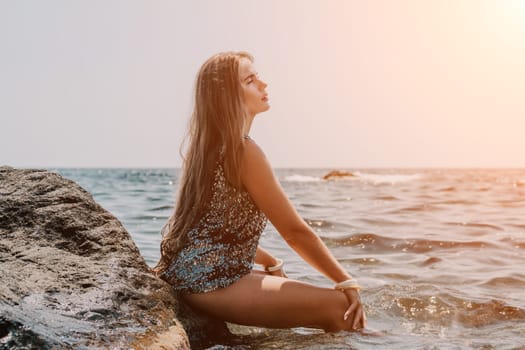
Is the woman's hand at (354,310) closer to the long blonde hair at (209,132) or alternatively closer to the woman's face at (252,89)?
the long blonde hair at (209,132)

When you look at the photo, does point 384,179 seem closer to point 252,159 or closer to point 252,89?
point 252,89

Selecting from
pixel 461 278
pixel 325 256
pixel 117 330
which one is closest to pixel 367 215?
pixel 461 278

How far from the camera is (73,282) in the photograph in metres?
3.33

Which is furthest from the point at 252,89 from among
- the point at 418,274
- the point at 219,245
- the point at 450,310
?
the point at 418,274

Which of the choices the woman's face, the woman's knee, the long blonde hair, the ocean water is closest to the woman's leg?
the woman's knee

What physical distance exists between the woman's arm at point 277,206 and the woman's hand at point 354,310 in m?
0.10

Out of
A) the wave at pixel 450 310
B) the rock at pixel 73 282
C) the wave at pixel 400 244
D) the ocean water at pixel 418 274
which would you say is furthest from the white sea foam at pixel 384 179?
the rock at pixel 73 282

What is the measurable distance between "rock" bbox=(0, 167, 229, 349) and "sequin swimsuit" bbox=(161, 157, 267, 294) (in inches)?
7.1

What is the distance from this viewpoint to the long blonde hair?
157 inches

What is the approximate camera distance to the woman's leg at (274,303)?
385cm

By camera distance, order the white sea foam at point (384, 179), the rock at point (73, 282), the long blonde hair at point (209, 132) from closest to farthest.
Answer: the rock at point (73, 282), the long blonde hair at point (209, 132), the white sea foam at point (384, 179)

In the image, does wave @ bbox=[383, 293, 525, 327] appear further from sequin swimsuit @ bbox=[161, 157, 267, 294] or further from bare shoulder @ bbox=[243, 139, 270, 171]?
bare shoulder @ bbox=[243, 139, 270, 171]

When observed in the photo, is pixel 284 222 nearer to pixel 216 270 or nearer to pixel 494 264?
pixel 216 270

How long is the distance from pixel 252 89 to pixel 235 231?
0.99 metres
